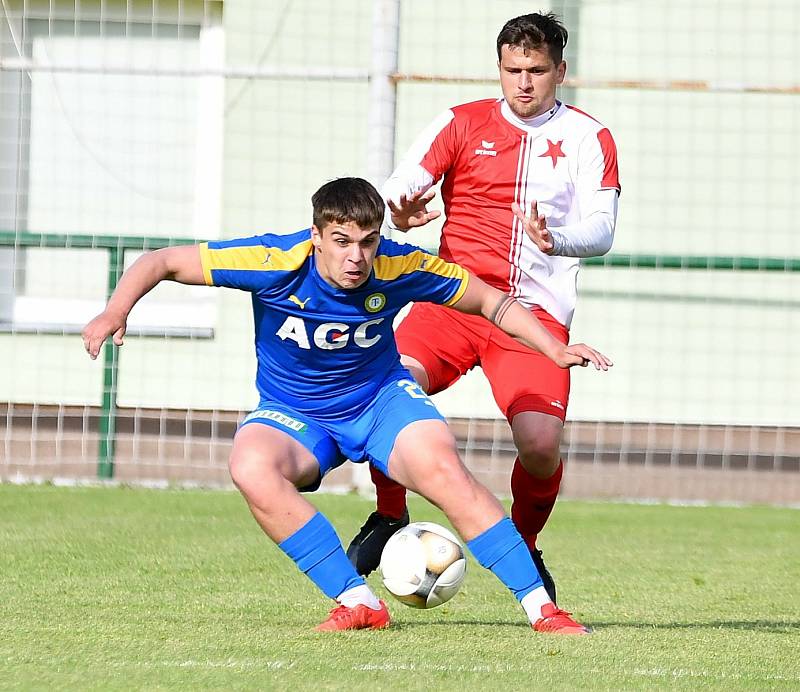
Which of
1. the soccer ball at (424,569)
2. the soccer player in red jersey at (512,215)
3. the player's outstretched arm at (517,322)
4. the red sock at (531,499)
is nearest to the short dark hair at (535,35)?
the soccer player in red jersey at (512,215)

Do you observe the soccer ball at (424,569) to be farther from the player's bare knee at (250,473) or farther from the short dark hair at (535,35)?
the short dark hair at (535,35)

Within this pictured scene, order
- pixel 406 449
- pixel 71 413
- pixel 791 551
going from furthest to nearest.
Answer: pixel 71 413 → pixel 791 551 → pixel 406 449

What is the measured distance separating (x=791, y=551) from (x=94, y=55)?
5.95m

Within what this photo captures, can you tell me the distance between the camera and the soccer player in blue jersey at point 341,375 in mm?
4613

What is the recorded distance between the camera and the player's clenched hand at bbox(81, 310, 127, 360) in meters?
4.30

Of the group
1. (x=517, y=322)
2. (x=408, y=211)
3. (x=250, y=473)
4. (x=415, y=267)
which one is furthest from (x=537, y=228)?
(x=250, y=473)

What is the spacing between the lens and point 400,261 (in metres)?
4.88

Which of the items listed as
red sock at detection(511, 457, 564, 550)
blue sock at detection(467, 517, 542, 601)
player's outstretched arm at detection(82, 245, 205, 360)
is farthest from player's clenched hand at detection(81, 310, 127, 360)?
red sock at detection(511, 457, 564, 550)

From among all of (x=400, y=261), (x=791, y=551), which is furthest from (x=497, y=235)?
(x=791, y=551)

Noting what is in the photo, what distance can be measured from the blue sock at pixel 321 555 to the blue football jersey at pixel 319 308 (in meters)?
0.47

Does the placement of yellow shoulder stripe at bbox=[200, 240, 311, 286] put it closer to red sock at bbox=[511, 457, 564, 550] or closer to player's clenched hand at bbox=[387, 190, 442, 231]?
player's clenched hand at bbox=[387, 190, 442, 231]

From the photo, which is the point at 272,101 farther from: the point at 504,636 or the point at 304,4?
the point at 504,636

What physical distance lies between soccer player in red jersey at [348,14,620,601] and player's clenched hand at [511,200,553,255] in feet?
1.29

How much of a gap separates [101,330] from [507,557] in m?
1.47
